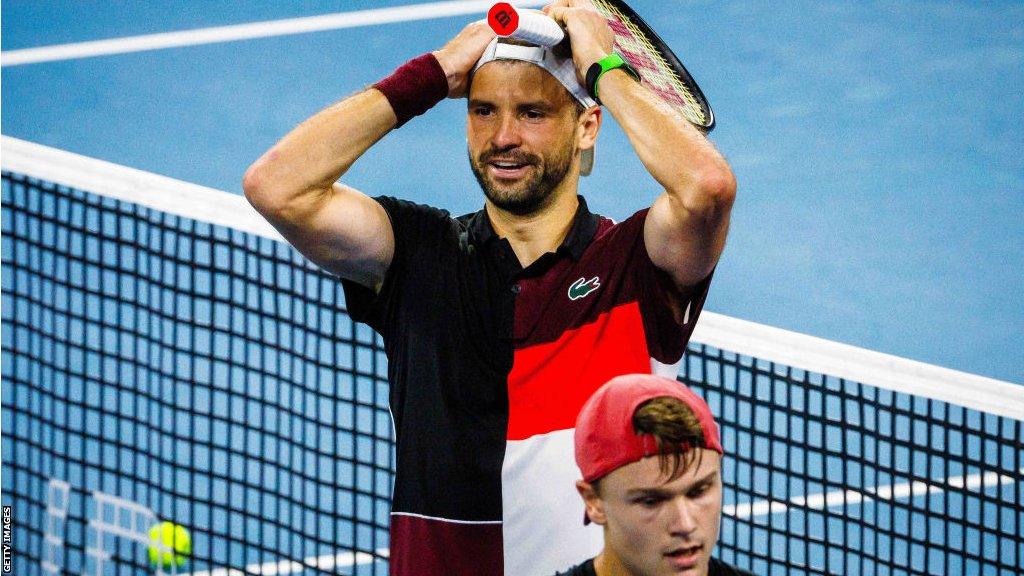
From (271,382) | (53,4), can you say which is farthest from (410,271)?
(53,4)

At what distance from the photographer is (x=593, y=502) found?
2732 millimetres

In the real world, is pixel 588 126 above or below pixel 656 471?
above

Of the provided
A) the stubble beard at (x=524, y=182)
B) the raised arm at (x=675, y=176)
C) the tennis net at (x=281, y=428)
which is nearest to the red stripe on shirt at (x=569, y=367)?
the raised arm at (x=675, y=176)

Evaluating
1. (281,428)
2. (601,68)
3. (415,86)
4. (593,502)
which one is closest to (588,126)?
(601,68)

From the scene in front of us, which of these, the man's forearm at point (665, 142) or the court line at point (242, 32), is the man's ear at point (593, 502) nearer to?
the man's forearm at point (665, 142)

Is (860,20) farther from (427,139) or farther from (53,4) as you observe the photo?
(53,4)

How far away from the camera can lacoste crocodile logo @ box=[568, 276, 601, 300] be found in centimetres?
361

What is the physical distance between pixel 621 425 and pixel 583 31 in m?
1.32

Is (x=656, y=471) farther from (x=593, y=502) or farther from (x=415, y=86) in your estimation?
(x=415, y=86)

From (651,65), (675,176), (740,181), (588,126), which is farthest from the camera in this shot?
(740,181)

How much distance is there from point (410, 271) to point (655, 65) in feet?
3.07

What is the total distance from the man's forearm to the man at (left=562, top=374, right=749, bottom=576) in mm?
826

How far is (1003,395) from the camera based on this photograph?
4.66m

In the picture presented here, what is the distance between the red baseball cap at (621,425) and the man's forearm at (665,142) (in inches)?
32.0
